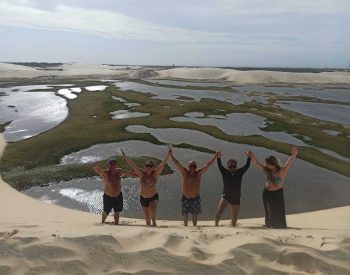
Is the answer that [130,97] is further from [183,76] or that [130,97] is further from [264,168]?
[183,76]

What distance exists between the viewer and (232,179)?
12195mm

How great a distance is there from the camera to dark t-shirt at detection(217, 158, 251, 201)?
39.9ft

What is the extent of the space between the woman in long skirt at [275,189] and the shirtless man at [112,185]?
392cm

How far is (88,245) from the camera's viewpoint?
23.1ft

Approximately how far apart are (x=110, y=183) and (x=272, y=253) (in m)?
6.37

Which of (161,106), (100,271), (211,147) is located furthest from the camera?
(161,106)

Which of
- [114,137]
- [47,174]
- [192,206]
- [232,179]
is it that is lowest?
[114,137]

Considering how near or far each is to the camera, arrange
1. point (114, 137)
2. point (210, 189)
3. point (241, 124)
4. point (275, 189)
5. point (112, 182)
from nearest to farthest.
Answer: point (275, 189)
point (112, 182)
point (210, 189)
point (114, 137)
point (241, 124)

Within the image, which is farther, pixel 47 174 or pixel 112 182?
pixel 47 174

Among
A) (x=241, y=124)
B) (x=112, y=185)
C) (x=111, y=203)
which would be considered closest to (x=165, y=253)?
(x=112, y=185)

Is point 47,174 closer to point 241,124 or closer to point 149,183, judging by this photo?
point 149,183

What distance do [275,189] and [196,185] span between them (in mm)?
2217

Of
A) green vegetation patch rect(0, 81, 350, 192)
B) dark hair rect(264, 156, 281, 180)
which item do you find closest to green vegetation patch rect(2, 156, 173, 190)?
green vegetation patch rect(0, 81, 350, 192)

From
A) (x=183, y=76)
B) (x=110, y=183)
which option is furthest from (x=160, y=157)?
(x=183, y=76)
